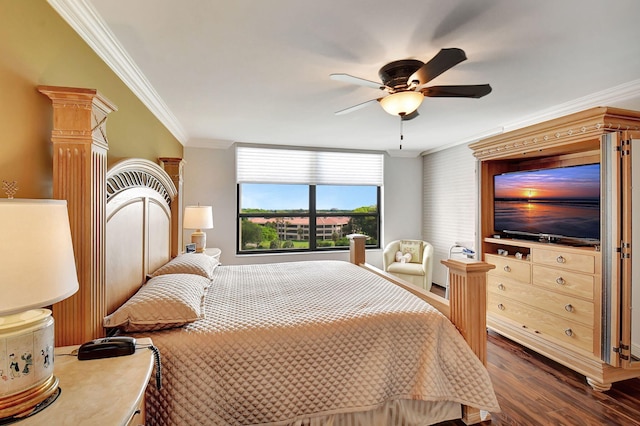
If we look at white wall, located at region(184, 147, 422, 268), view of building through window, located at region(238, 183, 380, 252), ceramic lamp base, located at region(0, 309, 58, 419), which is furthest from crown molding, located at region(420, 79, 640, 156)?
ceramic lamp base, located at region(0, 309, 58, 419)

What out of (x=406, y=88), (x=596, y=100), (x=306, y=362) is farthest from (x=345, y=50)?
(x=596, y=100)

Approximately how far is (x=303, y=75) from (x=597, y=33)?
1.89m

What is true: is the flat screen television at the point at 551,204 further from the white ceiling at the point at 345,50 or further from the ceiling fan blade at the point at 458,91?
the ceiling fan blade at the point at 458,91

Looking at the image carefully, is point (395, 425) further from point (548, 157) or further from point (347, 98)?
point (548, 157)

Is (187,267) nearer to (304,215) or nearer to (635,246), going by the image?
(304,215)

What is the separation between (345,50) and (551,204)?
2460 millimetres

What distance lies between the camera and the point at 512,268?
304 centimetres

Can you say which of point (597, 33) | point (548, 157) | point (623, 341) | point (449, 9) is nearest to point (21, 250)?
point (449, 9)

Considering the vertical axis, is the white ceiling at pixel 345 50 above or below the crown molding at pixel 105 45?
above

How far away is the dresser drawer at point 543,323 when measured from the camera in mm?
2383

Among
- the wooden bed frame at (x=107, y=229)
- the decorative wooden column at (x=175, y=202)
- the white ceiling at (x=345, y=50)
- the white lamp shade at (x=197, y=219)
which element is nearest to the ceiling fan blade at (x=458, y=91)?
the white ceiling at (x=345, y=50)

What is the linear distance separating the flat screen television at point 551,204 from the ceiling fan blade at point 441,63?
1749mm

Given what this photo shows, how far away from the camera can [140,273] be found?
2154mm

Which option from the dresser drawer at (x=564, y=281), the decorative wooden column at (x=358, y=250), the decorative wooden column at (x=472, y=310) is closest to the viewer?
the decorative wooden column at (x=472, y=310)
